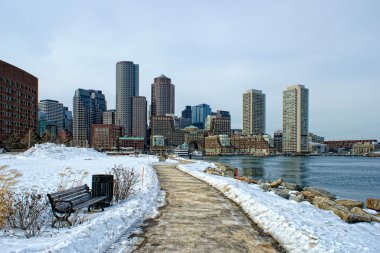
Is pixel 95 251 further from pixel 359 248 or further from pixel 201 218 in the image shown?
pixel 359 248

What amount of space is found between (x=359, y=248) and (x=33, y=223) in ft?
29.2

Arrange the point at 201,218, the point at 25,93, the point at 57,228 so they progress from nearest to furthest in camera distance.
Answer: the point at 57,228
the point at 201,218
the point at 25,93

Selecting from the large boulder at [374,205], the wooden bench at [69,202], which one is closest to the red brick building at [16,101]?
the wooden bench at [69,202]

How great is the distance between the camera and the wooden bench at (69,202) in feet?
30.1

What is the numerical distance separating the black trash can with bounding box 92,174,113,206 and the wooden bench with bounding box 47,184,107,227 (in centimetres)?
60

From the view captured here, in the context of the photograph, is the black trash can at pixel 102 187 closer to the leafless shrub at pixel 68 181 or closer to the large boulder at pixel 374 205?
the leafless shrub at pixel 68 181

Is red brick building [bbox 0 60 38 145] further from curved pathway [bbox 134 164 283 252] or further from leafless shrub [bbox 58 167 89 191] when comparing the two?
curved pathway [bbox 134 164 283 252]

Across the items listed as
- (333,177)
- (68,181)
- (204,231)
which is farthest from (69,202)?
(333,177)

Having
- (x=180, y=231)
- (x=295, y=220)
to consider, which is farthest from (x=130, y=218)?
(x=295, y=220)

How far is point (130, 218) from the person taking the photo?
10.2m

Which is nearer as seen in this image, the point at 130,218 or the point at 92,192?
the point at 130,218

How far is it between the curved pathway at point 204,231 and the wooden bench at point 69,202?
2.33m

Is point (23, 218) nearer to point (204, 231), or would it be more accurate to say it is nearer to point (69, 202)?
point (69, 202)

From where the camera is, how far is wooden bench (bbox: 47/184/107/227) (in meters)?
9.18
